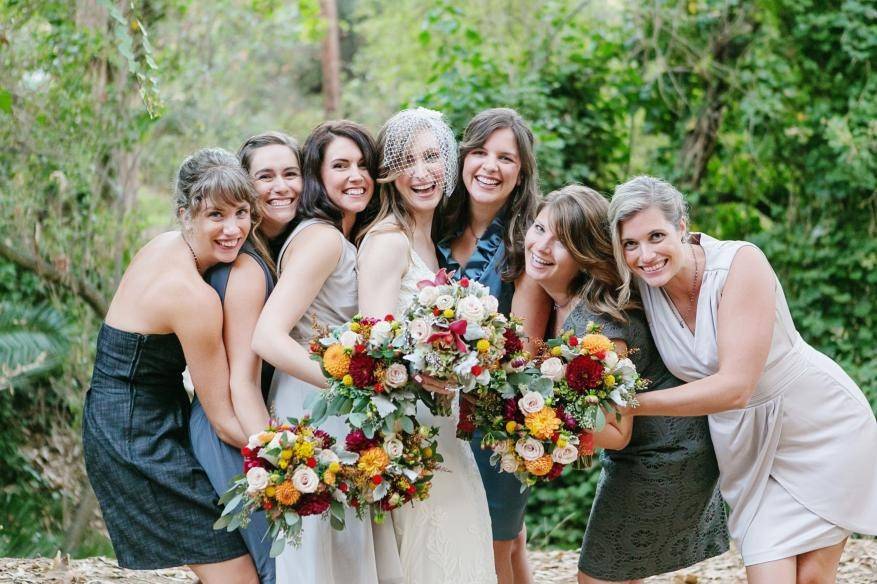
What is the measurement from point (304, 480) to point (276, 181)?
1.43 m

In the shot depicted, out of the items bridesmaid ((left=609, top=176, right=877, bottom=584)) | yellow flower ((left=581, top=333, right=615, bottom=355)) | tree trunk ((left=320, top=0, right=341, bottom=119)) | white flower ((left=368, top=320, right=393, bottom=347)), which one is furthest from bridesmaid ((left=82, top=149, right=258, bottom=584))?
tree trunk ((left=320, top=0, right=341, bottom=119))

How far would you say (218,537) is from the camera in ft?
11.9

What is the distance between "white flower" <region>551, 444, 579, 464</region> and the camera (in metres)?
3.35

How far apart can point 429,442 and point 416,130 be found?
1.46 metres

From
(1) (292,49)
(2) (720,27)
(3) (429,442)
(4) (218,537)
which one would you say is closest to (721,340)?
(3) (429,442)

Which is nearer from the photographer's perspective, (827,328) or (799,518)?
(799,518)

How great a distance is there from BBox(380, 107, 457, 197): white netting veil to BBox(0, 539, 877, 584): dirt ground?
3.06 metres

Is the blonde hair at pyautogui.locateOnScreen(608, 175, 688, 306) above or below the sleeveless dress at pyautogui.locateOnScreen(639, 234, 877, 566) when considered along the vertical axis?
above

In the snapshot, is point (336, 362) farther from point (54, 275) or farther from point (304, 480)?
point (54, 275)

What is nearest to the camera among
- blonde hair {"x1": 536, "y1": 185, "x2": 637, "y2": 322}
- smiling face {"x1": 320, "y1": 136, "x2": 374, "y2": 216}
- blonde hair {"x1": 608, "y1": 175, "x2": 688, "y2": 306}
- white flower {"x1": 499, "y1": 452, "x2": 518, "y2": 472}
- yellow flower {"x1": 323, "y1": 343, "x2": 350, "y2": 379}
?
yellow flower {"x1": 323, "y1": 343, "x2": 350, "y2": 379}

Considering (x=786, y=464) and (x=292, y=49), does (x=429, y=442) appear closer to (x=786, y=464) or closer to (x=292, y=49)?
(x=786, y=464)

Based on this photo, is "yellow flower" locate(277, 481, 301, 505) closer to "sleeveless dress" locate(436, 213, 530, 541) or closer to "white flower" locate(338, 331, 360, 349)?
"white flower" locate(338, 331, 360, 349)

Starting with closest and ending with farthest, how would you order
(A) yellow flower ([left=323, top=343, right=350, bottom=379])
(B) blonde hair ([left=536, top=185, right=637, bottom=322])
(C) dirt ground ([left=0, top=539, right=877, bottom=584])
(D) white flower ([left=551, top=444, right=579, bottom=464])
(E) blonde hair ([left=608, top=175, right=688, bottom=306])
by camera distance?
(A) yellow flower ([left=323, top=343, right=350, bottom=379]) < (D) white flower ([left=551, top=444, right=579, bottom=464]) < (E) blonde hair ([left=608, top=175, right=688, bottom=306]) < (B) blonde hair ([left=536, top=185, right=637, bottom=322]) < (C) dirt ground ([left=0, top=539, right=877, bottom=584])

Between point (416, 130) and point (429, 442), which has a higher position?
point (416, 130)
